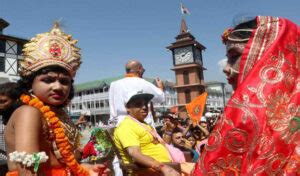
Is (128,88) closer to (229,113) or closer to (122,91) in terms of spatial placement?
(122,91)

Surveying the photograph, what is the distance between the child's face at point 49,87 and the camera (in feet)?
6.87

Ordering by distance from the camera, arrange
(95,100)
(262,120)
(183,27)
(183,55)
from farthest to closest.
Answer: (95,100), (183,27), (183,55), (262,120)

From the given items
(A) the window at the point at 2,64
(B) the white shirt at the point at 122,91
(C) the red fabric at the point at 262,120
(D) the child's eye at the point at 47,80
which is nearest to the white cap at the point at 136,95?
(B) the white shirt at the point at 122,91

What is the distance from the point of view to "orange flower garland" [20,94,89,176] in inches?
80.8

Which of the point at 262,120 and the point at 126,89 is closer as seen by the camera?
the point at 262,120

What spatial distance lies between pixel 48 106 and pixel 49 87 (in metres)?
0.14

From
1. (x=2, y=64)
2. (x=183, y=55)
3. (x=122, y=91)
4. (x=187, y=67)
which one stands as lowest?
(x=122, y=91)

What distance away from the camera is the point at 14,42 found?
1307 inches

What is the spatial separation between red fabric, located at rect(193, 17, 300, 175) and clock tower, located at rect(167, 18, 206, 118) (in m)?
41.7

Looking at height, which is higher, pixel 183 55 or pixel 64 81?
pixel 183 55

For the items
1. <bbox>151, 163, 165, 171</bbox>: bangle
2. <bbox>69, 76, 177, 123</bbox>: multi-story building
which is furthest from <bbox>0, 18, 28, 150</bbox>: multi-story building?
<bbox>69, 76, 177, 123</bbox>: multi-story building

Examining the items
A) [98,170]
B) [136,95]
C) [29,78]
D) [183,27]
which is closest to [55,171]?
[98,170]

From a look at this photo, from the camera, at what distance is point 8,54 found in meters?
32.7

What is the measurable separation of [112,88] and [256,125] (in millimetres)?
3377
